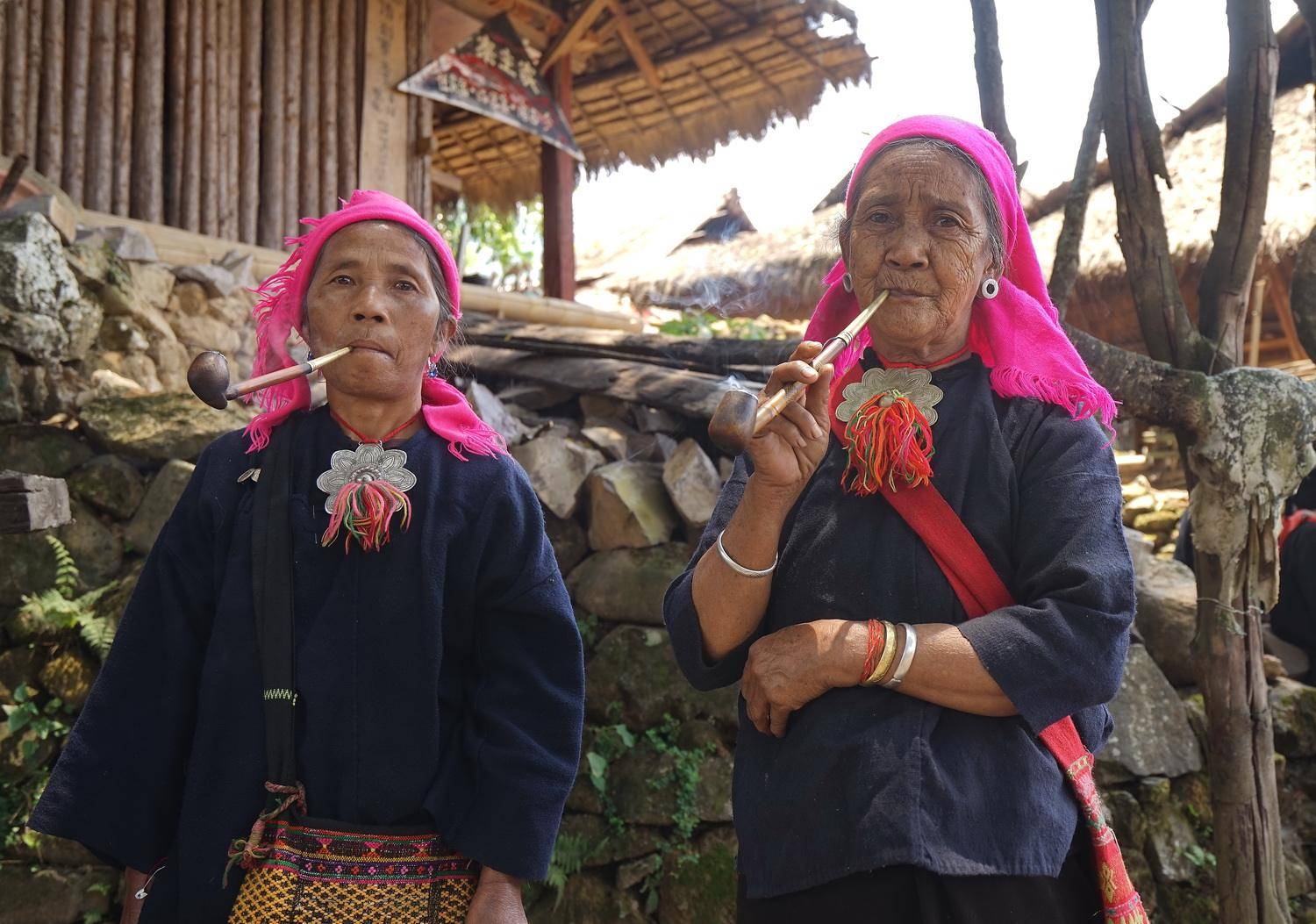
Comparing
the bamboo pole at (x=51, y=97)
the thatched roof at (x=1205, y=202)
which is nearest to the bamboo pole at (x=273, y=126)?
the bamboo pole at (x=51, y=97)

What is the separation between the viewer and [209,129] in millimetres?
5922

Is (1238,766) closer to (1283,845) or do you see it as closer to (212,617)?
(1283,845)

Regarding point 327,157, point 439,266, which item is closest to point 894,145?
point 439,266

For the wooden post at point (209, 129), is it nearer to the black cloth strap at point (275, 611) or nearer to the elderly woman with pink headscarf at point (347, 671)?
the elderly woman with pink headscarf at point (347, 671)

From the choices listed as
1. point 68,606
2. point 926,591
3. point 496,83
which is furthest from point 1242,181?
point 496,83

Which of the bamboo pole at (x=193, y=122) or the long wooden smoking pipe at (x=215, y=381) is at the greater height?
the bamboo pole at (x=193, y=122)

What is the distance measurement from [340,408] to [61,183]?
4.39m

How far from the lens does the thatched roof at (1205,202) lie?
866 centimetres

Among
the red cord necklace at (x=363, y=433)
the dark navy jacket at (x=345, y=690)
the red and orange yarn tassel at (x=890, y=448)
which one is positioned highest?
the red cord necklace at (x=363, y=433)

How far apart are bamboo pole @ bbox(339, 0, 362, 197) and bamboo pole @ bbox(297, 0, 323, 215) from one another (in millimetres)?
195

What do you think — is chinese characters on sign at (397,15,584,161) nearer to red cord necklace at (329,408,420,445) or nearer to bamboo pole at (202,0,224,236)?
bamboo pole at (202,0,224,236)

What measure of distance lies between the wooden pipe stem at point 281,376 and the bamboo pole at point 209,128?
4605 millimetres

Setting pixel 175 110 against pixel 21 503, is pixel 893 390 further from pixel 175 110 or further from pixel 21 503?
pixel 175 110

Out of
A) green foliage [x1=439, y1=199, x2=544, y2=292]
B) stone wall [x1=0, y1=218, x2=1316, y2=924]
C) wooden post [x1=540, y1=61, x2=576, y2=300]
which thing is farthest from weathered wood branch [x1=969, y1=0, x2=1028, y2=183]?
green foliage [x1=439, y1=199, x2=544, y2=292]
